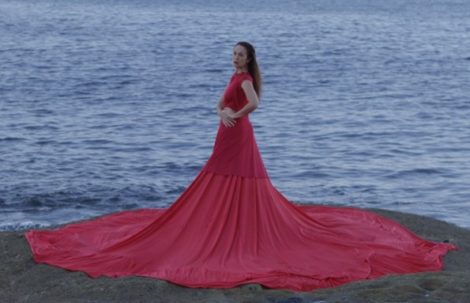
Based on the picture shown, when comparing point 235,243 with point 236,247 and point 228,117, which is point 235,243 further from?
point 228,117

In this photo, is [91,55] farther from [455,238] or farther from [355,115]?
[455,238]

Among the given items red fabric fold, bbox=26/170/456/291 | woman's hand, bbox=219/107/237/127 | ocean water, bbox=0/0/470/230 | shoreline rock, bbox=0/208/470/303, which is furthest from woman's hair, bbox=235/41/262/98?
ocean water, bbox=0/0/470/230

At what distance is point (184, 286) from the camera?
864cm

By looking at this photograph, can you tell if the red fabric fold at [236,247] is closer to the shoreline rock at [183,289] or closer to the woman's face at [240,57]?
the shoreline rock at [183,289]

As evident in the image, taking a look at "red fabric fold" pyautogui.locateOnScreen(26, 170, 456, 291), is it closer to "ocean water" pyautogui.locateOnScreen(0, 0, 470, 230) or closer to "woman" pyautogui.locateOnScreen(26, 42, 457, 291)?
"woman" pyautogui.locateOnScreen(26, 42, 457, 291)

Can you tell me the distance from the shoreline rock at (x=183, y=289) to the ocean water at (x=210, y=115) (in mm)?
4332

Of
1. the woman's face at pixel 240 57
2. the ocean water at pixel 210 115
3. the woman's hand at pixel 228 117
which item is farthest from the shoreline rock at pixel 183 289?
the ocean water at pixel 210 115

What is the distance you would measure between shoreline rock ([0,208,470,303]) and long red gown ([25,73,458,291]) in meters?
0.18

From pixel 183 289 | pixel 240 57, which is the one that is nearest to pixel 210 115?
pixel 240 57

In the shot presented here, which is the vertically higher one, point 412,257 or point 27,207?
point 412,257

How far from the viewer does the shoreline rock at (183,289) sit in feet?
25.7

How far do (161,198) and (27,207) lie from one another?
2194mm

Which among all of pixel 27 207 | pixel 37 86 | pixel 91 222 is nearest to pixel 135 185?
pixel 27 207

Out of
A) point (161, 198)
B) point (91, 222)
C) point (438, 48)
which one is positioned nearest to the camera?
point (91, 222)
